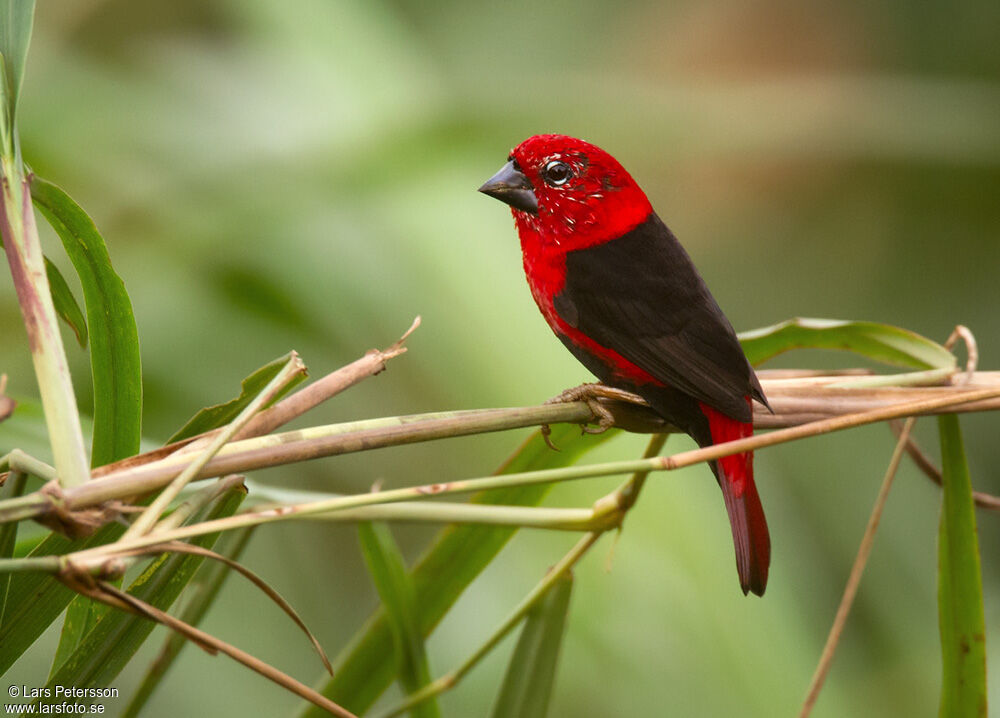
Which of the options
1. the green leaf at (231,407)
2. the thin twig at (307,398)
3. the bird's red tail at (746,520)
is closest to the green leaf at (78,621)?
the green leaf at (231,407)

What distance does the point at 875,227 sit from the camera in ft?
12.8

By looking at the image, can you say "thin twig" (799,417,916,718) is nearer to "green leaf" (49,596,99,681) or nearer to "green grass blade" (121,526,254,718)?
"green grass blade" (121,526,254,718)

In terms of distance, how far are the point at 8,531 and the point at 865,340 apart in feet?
3.91

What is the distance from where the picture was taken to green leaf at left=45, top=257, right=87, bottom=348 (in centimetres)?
124

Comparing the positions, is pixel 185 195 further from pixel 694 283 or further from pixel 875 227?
pixel 875 227

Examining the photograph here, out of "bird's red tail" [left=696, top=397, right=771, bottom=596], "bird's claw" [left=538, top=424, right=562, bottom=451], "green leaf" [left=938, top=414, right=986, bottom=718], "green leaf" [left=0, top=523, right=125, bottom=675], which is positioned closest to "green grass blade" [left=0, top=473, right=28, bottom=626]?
"green leaf" [left=0, top=523, right=125, bottom=675]

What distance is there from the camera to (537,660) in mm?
1412

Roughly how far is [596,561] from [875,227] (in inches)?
89.4

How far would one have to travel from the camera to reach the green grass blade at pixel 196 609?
1313 millimetres

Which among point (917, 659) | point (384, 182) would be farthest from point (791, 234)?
point (384, 182)

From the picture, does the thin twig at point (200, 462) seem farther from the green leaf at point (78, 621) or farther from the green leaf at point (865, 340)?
the green leaf at point (865, 340)

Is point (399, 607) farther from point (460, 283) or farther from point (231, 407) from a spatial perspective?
point (460, 283)

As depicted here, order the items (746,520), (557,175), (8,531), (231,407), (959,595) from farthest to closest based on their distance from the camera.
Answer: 1. (557,175)
2. (746,520)
3. (959,595)
4. (231,407)
5. (8,531)

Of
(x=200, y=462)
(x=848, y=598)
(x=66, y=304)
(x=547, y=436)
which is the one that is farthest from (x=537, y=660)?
(x=66, y=304)
